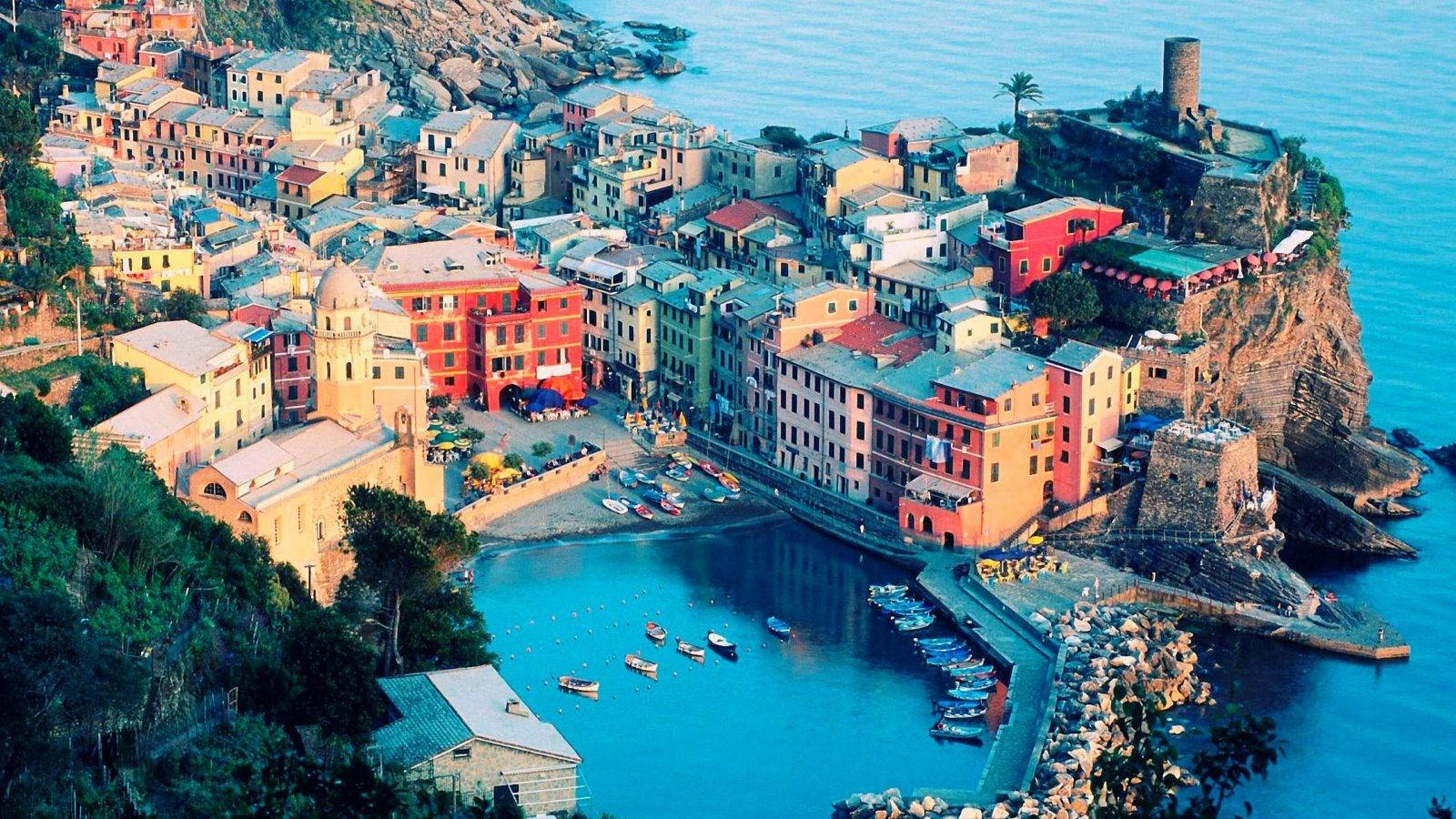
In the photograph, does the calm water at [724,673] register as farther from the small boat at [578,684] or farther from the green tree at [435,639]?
the green tree at [435,639]

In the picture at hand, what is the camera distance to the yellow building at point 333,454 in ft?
177

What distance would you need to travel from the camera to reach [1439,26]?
123m

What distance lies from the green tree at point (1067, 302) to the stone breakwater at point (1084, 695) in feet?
34.2

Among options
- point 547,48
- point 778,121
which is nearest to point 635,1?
point 547,48

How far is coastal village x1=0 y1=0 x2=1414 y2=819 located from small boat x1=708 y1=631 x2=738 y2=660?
1594mm

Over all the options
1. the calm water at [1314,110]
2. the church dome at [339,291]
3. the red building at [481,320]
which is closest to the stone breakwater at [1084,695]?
the calm water at [1314,110]

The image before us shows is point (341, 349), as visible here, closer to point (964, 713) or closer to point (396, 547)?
point (396, 547)

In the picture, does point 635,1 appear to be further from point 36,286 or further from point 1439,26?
point 36,286

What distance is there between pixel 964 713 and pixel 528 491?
583 inches

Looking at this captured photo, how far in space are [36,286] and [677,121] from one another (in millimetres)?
27172

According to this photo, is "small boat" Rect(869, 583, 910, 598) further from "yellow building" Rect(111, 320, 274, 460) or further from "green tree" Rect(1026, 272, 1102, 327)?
"yellow building" Rect(111, 320, 274, 460)

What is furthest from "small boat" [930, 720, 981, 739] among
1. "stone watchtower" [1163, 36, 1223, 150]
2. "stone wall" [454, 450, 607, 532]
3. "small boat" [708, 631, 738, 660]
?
"stone watchtower" [1163, 36, 1223, 150]

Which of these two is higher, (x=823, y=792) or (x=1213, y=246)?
(x=1213, y=246)

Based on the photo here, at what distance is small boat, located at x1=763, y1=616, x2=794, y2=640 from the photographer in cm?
5766
